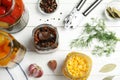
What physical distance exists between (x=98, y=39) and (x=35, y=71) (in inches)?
8.7

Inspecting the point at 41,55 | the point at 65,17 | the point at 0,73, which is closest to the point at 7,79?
the point at 0,73

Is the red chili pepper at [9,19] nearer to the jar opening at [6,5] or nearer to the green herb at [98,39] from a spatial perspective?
the jar opening at [6,5]

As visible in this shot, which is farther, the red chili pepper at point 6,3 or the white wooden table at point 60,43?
the white wooden table at point 60,43

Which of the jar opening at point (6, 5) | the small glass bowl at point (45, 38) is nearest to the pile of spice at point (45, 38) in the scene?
the small glass bowl at point (45, 38)

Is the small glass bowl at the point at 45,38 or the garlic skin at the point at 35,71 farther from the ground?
the small glass bowl at the point at 45,38

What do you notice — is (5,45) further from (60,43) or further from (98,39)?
(98,39)

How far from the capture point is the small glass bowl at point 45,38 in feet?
3.64

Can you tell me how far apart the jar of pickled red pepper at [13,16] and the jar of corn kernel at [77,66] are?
0.60 ft

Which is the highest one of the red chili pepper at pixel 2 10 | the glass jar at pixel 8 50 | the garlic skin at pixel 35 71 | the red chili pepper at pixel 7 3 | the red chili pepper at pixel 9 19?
the red chili pepper at pixel 7 3

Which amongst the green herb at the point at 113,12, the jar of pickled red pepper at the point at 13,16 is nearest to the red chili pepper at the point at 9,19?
the jar of pickled red pepper at the point at 13,16

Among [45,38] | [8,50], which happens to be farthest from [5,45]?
[45,38]

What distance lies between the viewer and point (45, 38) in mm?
1108

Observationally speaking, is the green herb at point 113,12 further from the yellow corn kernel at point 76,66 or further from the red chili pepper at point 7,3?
the red chili pepper at point 7,3

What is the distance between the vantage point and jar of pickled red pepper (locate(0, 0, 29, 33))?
106 cm
